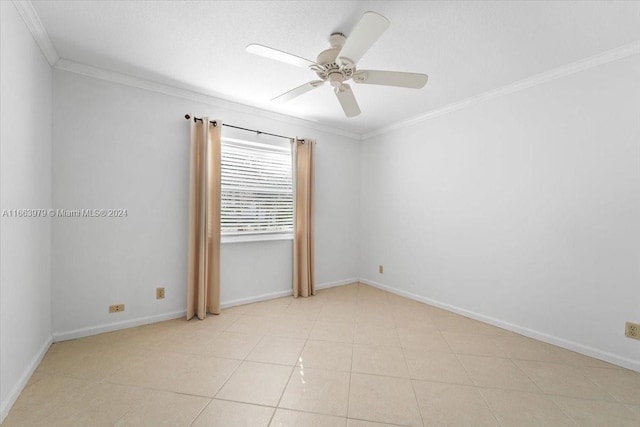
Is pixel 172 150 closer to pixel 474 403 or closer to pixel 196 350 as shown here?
pixel 196 350

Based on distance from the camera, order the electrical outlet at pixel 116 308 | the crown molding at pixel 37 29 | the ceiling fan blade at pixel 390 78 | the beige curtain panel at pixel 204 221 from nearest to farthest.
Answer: the crown molding at pixel 37 29 → the ceiling fan blade at pixel 390 78 → the electrical outlet at pixel 116 308 → the beige curtain panel at pixel 204 221

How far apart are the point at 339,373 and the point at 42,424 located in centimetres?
169

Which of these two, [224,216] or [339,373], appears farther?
[224,216]

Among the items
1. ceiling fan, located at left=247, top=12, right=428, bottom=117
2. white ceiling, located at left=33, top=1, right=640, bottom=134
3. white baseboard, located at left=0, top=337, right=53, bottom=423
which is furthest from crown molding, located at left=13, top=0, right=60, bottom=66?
white baseboard, located at left=0, top=337, right=53, bottom=423

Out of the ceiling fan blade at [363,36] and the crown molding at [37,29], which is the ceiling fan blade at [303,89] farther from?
the crown molding at [37,29]

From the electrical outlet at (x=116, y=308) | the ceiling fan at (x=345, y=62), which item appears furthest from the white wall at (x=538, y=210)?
the electrical outlet at (x=116, y=308)

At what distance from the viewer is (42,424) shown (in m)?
1.40

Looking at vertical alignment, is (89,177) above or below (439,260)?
above

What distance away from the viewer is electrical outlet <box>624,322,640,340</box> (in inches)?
77.4


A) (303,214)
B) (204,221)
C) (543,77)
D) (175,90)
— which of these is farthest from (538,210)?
(175,90)

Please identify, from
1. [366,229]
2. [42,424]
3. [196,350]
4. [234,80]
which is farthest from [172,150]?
[366,229]

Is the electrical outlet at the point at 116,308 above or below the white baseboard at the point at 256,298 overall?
above

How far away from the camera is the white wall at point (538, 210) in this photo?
6.75 feet

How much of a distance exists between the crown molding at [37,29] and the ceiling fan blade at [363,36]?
1.98 m
